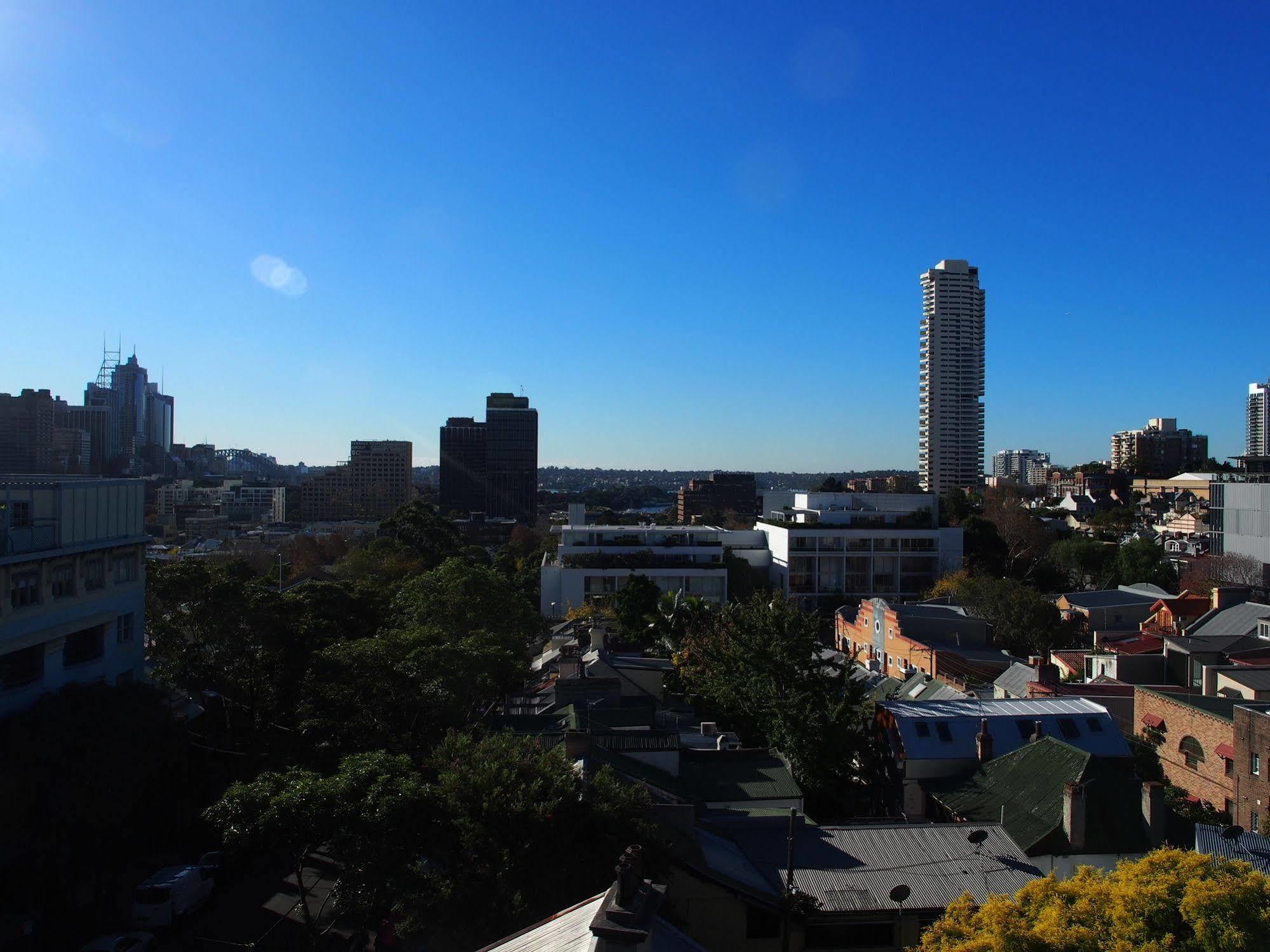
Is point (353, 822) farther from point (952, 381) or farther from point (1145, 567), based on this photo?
point (952, 381)

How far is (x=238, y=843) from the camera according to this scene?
13320 millimetres

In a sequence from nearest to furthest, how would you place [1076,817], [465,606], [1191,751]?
[1076,817], [1191,751], [465,606]

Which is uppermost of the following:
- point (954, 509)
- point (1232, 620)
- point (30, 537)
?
point (954, 509)

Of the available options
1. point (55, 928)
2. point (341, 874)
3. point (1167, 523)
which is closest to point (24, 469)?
point (55, 928)

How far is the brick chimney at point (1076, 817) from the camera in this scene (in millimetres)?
15789

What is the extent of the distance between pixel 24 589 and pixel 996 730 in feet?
74.1

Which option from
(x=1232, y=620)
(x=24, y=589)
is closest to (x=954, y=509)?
(x=1232, y=620)

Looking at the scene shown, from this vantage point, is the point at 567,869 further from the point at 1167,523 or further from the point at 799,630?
the point at 1167,523

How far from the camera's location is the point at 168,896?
56.2ft

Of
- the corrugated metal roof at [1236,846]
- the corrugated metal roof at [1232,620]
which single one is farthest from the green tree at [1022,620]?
the corrugated metal roof at [1236,846]

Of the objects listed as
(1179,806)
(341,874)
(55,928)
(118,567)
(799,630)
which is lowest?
(55,928)

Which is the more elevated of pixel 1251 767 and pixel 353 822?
pixel 353 822

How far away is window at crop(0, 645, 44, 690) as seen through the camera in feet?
61.8

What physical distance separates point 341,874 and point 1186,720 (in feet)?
73.5
